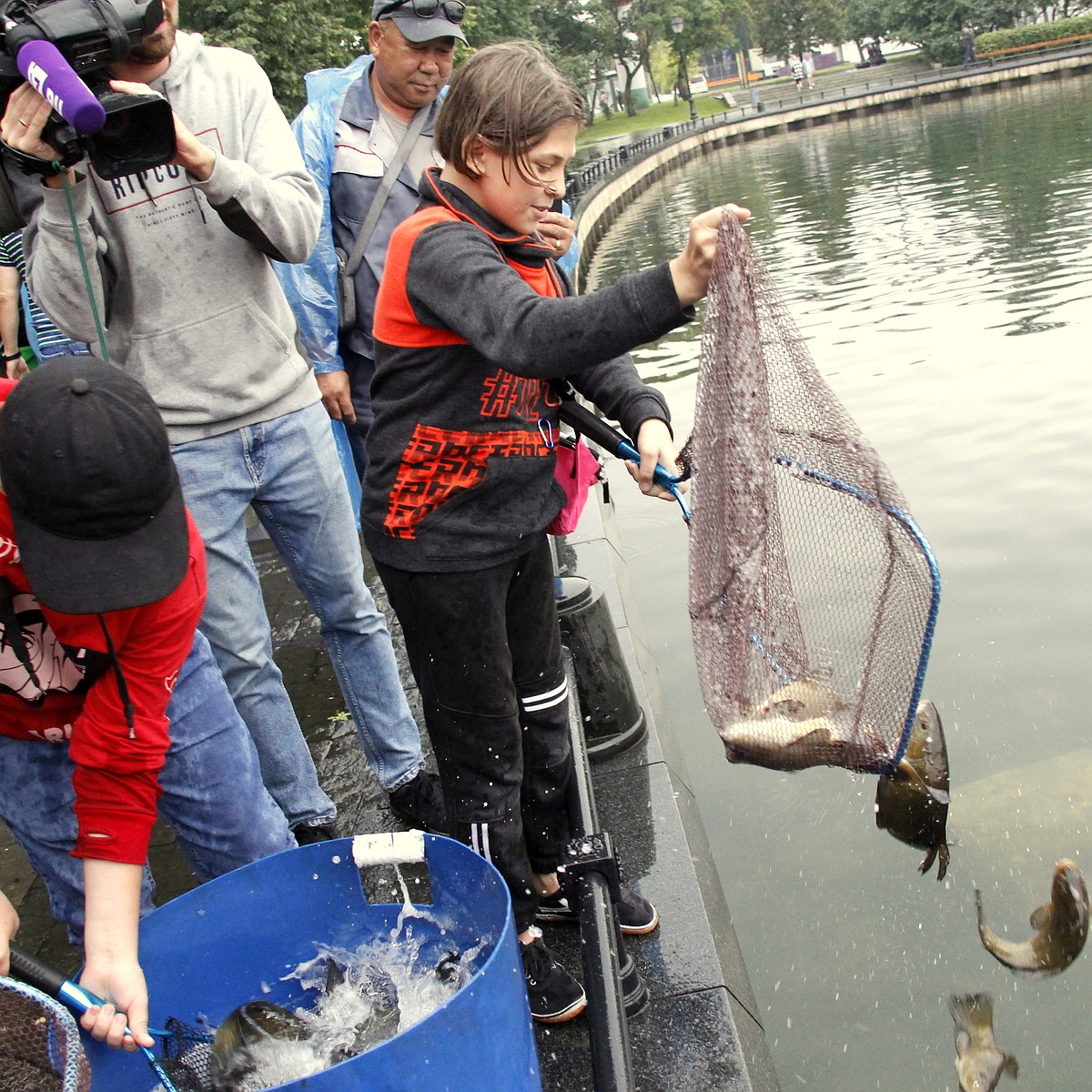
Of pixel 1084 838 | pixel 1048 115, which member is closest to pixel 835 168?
pixel 1048 115

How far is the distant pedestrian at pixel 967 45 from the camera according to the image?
179 feet

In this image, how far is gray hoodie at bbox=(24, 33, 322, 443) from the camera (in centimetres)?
281

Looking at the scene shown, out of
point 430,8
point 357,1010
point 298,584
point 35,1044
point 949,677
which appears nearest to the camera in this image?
point 35,1044

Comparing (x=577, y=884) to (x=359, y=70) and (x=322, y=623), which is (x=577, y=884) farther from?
(x=359, y=70)

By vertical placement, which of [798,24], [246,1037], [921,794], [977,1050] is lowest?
[977,1050]

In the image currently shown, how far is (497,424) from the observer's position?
246 cm

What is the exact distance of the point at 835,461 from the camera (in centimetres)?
235

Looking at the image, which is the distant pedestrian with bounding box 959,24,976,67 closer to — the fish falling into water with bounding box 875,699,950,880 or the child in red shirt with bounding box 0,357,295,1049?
the fish falling into water with bounding box 875,699,950,880

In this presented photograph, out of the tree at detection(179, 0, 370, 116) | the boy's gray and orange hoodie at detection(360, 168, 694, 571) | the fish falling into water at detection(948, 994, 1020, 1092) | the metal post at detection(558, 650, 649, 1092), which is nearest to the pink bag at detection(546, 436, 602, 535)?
the boy's gray and orange hoodie at detection(360, 168, 694, 571)

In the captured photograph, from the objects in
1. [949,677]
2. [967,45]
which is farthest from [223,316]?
[967,45]

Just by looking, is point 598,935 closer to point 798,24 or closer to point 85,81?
point 85,81

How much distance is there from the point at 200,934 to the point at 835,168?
105ft

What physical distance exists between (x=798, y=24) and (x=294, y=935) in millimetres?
92215

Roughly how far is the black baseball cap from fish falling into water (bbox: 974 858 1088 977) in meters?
2.69
